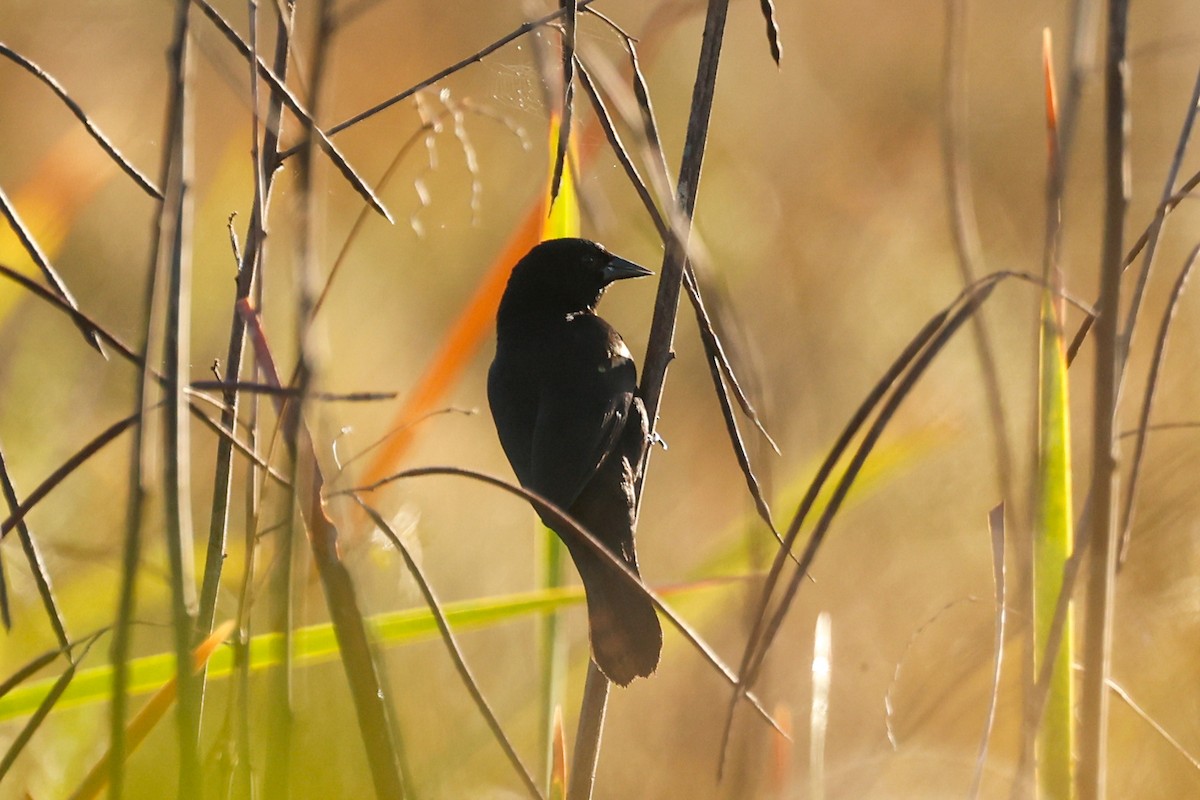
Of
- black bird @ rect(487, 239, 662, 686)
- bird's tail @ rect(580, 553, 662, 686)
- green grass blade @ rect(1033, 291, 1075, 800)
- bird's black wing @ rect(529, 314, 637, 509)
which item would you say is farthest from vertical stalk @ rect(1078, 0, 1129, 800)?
bird's black wing @ rect(529, 314, 637, 509)

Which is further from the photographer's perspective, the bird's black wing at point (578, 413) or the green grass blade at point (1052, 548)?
the bird's black wing at point (578, 413)

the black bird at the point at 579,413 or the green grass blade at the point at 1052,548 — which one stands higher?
the black bird at the point at 579,413

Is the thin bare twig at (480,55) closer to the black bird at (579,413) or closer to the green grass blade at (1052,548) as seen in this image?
the green grass blade at (1052,548)

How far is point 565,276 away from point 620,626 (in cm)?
153

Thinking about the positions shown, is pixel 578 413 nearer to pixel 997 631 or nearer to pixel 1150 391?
pixel 997 631

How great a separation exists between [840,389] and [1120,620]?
1.49 meters

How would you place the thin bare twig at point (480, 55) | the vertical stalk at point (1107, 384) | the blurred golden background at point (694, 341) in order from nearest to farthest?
the vertical stalk at point (1107, 384) → the thin bare twig at point (480, 55) → the blurred golden background at point (694, 341)

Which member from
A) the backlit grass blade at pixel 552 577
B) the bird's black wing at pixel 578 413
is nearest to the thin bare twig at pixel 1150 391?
the backlit grass blade at pixel 552 577

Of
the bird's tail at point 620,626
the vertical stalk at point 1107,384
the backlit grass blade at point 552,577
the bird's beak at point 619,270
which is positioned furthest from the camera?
the bird's beak at point 619,270

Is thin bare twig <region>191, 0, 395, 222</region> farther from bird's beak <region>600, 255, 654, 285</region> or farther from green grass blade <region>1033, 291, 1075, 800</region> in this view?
Result: bird's beak <region>600, 255, 654, 285</region>

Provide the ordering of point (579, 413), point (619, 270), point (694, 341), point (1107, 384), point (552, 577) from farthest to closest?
point (694, 341)
point (619, 270)
point (579, 413)
point (552, 577)
point (1107, 384)

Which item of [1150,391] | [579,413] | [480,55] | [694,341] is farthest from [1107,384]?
Answer: [694,341]

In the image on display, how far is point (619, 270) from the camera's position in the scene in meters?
3.54

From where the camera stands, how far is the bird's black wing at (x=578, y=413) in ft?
9.29
